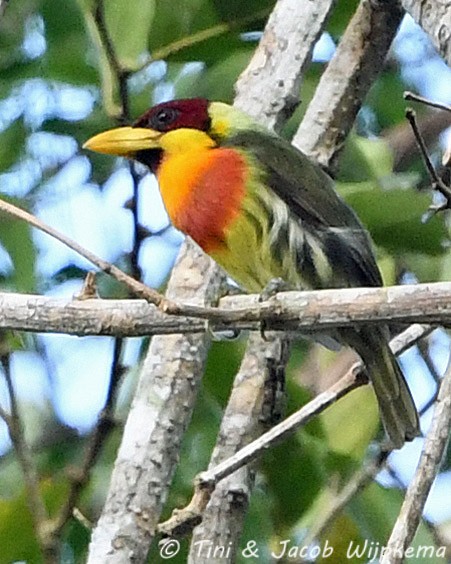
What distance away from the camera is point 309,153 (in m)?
2.44

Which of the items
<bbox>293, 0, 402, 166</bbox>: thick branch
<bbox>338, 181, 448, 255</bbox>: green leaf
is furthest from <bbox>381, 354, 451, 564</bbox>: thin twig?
<bbox>293, 0, 402, 166</bbox>: thick branch

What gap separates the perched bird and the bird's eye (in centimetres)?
8

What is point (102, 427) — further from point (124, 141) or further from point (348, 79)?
point (348, 79)

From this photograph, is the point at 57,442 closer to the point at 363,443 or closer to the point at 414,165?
the point at 363,443

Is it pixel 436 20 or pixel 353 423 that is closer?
pixel 436 20

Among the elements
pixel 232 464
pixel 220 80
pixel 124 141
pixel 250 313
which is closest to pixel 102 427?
pixel 232 464

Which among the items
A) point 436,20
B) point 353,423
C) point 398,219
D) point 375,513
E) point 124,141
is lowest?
point 375,513

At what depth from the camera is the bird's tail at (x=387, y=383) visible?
221 cm

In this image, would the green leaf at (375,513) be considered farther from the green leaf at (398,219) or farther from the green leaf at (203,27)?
the green leaf at (203,27)

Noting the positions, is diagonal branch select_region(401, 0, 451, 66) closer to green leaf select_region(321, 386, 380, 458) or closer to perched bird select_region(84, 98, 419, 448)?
perched bird select_region(84, 98, 419, 448)

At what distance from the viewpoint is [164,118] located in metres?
2.44

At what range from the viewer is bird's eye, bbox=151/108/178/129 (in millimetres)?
2434

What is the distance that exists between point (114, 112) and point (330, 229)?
1.27ft

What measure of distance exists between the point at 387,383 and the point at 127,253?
17.8 inches
